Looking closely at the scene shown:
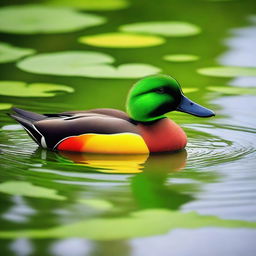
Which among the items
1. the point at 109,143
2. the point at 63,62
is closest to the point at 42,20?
the point at 63,62

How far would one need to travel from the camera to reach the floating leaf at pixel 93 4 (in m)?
11.3

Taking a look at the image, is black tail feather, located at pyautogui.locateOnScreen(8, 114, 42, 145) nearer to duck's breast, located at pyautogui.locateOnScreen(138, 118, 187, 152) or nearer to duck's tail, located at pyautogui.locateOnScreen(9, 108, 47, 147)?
duck's tail, located at pyautogui.locateOnScreen(9, 108, 47, 147)

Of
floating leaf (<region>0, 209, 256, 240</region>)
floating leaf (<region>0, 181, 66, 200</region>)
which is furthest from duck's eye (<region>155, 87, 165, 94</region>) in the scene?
floating leaf (<region>0, 209, 256, 240</region>)

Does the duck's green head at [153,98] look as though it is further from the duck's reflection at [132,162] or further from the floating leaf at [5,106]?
the floating leaf at [5,106]

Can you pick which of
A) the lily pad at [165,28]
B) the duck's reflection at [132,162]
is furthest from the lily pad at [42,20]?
the duck's reflection at [132,162]

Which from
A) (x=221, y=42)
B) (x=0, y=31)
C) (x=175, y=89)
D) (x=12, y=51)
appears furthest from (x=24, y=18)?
(x=175, y=89)

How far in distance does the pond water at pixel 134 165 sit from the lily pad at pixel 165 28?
2 centimetres

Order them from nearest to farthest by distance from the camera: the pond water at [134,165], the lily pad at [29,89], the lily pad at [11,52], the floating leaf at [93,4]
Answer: the pond water at [134,165] → the lily pad at [29,89] → the lily pad at [11,52] → the floating leaf at [93,4]

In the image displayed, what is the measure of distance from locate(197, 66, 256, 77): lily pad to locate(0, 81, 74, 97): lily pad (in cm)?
137

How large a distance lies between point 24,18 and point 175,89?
485cm

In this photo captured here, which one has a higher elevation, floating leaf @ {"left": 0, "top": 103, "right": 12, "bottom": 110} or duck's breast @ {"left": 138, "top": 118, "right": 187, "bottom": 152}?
duck's breast @ {"left": 138, "top": 118, "right": 187, "bottom": 152}

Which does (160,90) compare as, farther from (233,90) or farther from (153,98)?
(233,90)

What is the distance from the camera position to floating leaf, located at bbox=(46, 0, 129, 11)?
37.0 ft

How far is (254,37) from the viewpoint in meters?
9.86
